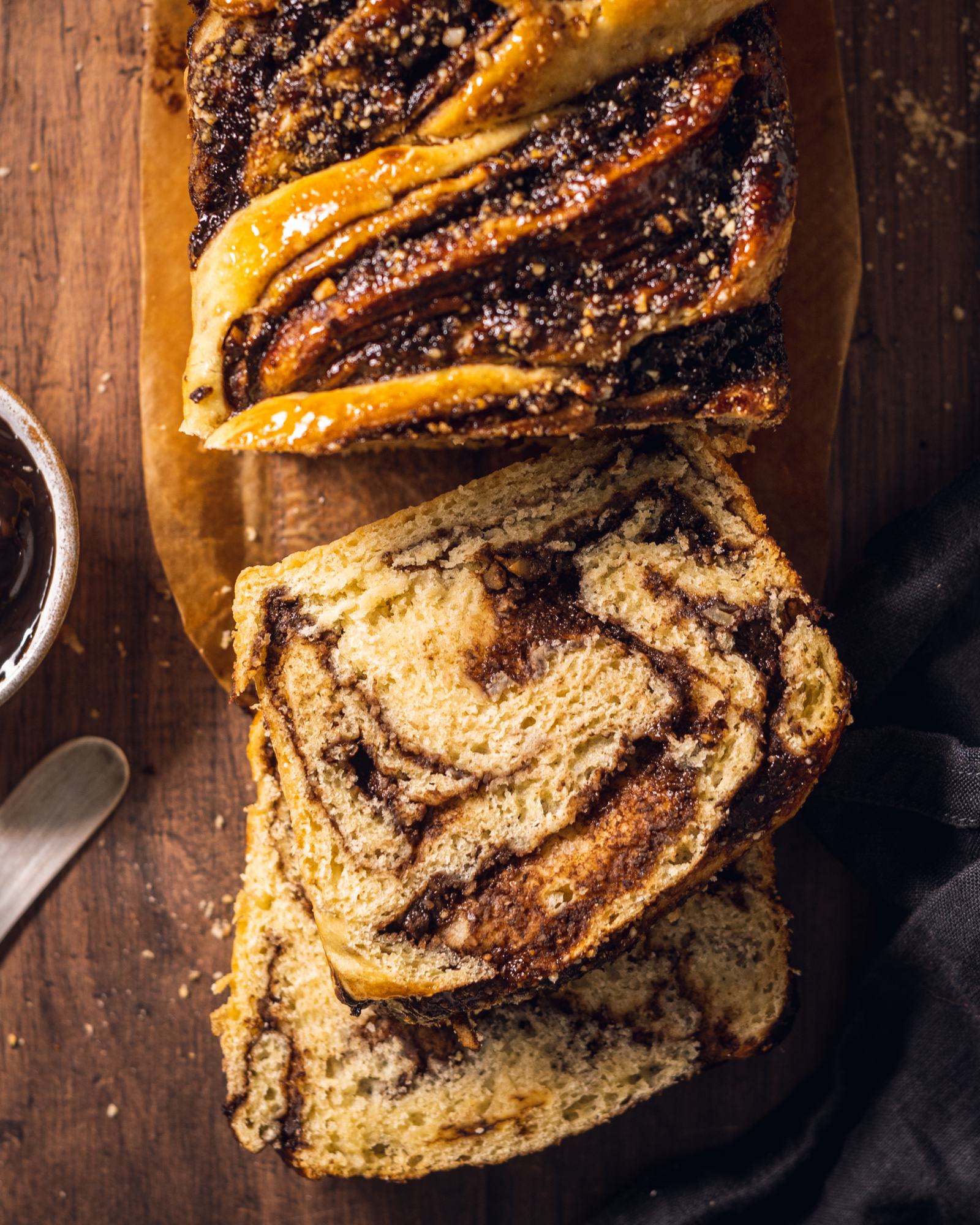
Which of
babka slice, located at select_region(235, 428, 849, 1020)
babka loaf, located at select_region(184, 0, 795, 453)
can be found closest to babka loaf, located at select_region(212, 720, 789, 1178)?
babka slice, located at select_region(235, 428, 849, 1020)

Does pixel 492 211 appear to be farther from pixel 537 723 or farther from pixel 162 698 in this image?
pixel 162 698

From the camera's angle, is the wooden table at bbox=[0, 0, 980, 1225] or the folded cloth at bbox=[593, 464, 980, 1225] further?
the wooden table at bbox=[0, 0, 980, 1225]

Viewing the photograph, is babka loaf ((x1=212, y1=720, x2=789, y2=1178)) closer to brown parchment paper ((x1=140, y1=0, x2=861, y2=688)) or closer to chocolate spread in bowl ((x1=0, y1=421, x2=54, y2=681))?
brown parchment paper ((x1=140, y1=0, x2=861, y2=688))

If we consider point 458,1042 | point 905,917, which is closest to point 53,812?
point 458,1042

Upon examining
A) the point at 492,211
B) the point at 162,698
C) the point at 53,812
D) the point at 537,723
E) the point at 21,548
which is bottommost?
the point at 53,812

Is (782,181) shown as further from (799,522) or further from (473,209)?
(799,522)

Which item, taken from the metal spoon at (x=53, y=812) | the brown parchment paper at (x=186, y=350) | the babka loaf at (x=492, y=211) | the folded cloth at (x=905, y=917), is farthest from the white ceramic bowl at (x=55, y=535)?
the folded cloth at (x=905, y=917)
